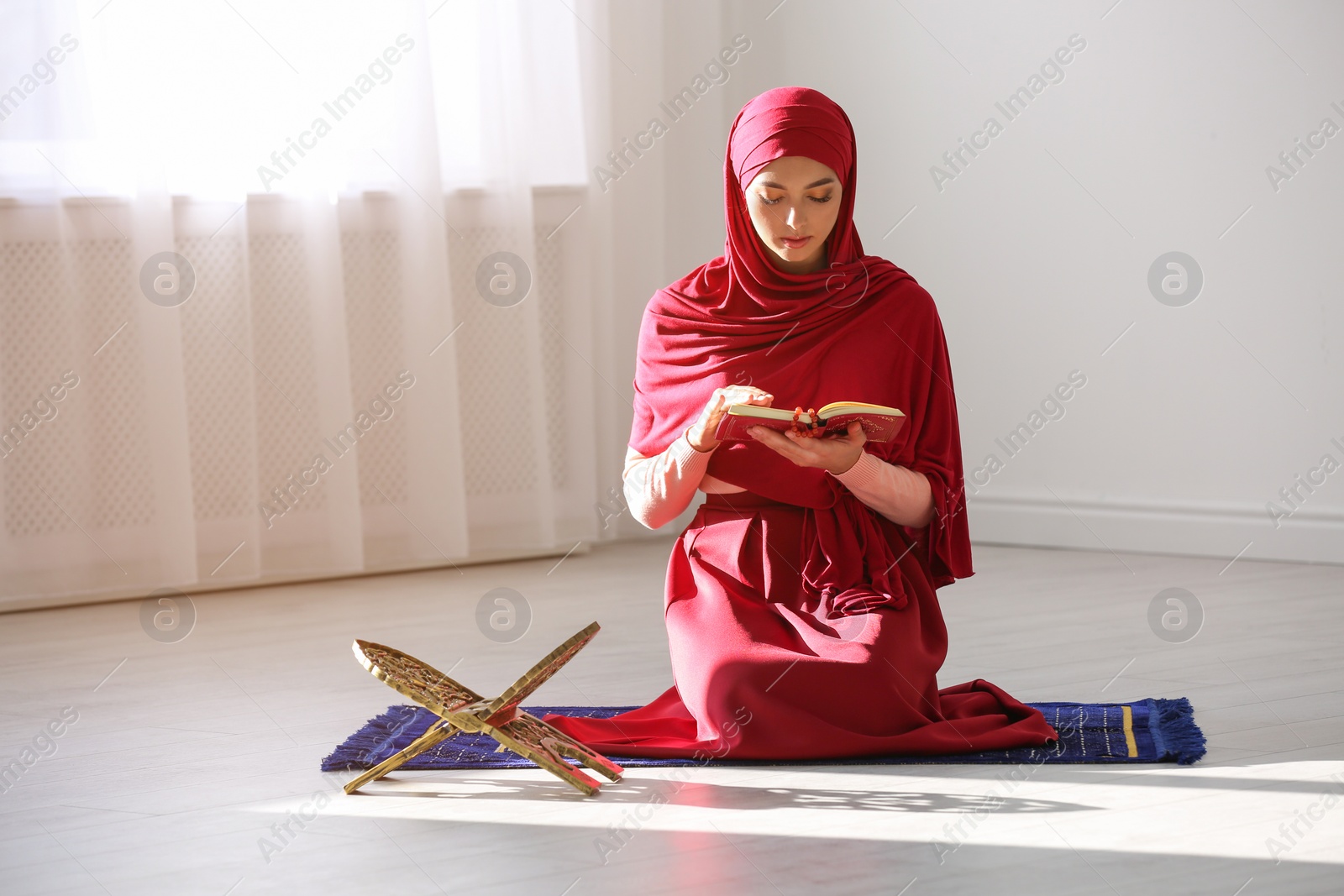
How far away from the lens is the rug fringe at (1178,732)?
8.05 ft

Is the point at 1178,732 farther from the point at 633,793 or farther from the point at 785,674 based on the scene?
the point at 633,793

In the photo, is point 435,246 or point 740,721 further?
point 435,246

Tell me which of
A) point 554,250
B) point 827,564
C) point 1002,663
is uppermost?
point 554,250

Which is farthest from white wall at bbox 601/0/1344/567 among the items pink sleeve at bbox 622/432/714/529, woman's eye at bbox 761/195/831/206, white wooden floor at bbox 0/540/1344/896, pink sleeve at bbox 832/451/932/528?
pink sleeve at bbox 622/432/714/529

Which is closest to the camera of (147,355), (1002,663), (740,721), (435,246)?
(740,721)

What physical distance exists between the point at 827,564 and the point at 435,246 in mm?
2435

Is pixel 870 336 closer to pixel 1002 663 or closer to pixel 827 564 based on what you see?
pixel 827 564

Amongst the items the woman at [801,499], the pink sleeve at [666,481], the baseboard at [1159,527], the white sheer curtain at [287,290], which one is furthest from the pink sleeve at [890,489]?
the white sheer curtain at [287,290]

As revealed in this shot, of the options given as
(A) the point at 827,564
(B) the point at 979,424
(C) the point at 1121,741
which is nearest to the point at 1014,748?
(C) the point at 1121,741

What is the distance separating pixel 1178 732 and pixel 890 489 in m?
0.68

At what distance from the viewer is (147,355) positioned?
423 cm

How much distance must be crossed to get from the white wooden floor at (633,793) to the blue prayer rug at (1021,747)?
0.15 feet

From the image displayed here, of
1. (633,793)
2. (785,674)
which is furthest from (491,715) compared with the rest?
(785,674)

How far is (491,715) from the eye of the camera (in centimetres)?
226
